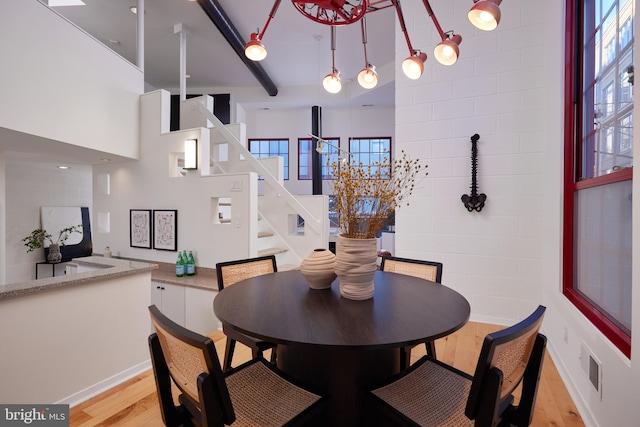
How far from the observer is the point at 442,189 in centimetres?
305

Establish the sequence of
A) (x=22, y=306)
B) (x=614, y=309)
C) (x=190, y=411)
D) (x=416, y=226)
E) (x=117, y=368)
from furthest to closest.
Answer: (x=416, y=226) < (x=117, y=368) < (x=22, y=306) < (x=614, y=309) < (x=190, y=411)

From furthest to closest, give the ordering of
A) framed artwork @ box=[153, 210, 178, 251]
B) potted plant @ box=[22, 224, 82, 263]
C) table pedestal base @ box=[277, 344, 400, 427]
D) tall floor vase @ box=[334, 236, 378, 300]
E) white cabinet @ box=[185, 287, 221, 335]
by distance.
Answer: potted plant @ box=[22, 224, 82, 263] < framed artwork @ box=[153, 210, 178, 251] < white cabinet @ box=[185, 287, 221, 335] < tall floor vase @ box=[334, 236, 378, 300] < table pedestal base @ box=[277, 344, 400, 427]

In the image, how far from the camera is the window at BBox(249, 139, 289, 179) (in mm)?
7559

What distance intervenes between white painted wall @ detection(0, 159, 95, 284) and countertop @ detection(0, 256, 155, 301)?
3.82 m

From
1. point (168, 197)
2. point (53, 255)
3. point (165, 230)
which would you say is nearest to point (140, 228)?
point (165, 230)

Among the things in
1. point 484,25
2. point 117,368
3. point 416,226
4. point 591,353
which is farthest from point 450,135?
point 117,368

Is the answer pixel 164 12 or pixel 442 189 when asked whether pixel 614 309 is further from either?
pixel 164 12

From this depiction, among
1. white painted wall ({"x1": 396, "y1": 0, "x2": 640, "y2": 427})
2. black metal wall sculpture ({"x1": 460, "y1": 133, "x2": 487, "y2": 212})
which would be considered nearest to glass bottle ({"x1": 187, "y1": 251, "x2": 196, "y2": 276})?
white painted wall ({"x1": 396, "y1": 0, "x2": 640, "y2": 427})

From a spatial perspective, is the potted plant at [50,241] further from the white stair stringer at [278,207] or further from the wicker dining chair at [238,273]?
the wicker dining chair at [238,273]

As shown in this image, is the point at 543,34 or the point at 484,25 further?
the point at 543,34

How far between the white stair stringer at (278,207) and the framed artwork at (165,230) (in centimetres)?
108

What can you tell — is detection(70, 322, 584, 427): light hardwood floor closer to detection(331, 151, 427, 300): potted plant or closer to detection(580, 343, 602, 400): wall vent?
detection(580, 343, 602, 400): wall vent

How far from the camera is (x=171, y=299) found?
3.68 m

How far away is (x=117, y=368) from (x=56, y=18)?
3184 millimetres
